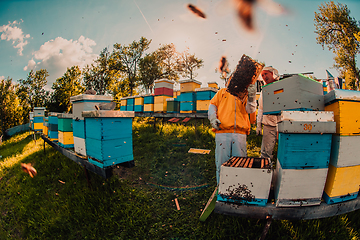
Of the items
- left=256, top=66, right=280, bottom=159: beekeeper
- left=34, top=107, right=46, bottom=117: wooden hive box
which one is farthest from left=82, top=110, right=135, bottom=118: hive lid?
left=34, top=107, right=46, bottom=117: wooden hive box

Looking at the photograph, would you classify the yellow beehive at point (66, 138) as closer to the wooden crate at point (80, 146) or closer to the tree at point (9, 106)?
the wooden crate at point (80, 146)

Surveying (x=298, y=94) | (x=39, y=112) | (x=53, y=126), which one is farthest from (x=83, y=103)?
(x=39, y=112)

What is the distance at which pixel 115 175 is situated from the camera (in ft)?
12.3

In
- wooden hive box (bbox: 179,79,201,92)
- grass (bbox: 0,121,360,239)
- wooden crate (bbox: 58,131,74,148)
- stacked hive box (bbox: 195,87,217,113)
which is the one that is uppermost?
wooden hive box (bbox: 179,79,201,92)

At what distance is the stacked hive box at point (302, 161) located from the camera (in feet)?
4.39

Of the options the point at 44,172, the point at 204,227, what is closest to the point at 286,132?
the point at 204,227

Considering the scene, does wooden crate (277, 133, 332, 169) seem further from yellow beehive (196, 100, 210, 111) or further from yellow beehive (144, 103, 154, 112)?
yellow beehive (144, 103, 154, 112)

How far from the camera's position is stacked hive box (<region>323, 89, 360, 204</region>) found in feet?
4.42

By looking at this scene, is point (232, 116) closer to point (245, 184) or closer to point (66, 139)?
point (245, 184)

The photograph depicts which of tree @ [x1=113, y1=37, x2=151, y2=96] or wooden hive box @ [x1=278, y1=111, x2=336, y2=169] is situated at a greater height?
tree @ [x1=113, y1=37, x2=151, y2=96]

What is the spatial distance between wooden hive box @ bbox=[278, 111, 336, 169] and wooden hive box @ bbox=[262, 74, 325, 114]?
200 millimetres

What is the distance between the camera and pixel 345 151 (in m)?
1.36

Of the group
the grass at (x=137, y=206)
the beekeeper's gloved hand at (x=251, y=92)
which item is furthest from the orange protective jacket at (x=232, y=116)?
the grass at (x=137, y=206)

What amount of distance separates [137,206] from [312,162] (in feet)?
8.73
